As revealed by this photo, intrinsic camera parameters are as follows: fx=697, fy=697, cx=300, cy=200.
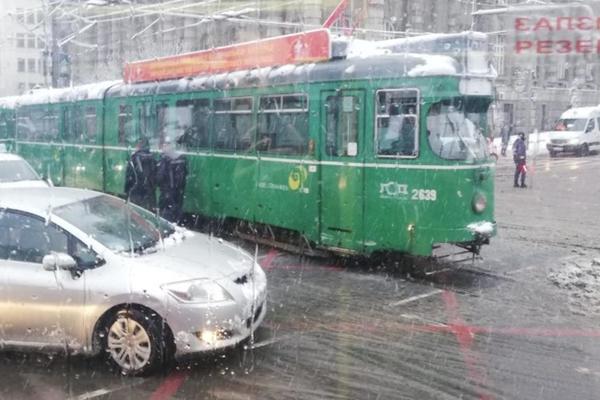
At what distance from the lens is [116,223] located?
6648 mm

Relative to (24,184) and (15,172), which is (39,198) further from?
(15,172)

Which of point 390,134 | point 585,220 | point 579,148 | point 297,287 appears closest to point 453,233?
point 390,134

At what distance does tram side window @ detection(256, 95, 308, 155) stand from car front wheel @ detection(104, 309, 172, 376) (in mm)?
5196

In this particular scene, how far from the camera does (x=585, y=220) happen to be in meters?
15.0

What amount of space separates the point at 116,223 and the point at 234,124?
5568mm

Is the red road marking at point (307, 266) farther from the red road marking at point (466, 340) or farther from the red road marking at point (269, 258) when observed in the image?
the red road marking at point (466, 340)

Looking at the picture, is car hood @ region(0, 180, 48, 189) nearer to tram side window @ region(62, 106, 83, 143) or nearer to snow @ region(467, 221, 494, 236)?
tram side window @ region(62, 106, 83, 143)

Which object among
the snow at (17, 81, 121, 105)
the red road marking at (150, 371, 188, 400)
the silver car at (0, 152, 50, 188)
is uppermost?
the snow at (17, 81, 121, 105)

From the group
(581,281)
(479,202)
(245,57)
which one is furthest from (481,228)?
(245,57)

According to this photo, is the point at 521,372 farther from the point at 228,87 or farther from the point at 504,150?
the point at 504,150

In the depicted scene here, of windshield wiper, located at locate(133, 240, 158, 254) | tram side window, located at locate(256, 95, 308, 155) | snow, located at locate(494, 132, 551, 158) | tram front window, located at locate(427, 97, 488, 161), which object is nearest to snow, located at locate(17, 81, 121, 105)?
tram side window, located at locate(256, 95, 308, 155)

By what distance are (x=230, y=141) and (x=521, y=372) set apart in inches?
288

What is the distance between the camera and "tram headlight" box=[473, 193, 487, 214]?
9180mm

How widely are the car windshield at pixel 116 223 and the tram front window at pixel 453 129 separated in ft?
12.2
